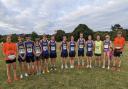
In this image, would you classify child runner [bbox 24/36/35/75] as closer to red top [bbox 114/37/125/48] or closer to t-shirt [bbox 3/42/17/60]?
t-shirt [bbox 3/42/17/60]

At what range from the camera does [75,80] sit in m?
12.7

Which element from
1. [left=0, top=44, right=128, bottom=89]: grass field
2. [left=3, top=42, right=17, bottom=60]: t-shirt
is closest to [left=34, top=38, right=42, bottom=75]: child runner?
[left=0, top=44, right=128, bottom=89]: grass field

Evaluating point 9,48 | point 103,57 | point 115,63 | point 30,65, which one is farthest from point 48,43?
point 115,63

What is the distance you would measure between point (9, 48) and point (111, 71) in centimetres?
626

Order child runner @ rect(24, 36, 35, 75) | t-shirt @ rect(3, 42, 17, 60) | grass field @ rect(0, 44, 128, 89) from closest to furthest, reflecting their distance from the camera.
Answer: grass field @ rect(0, 44, 128, 89) → t-shirt @ rect(3, 42, 17, 60) → child runner @ rect(24, 36, 35, 75)

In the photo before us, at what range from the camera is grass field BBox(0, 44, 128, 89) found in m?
11.7

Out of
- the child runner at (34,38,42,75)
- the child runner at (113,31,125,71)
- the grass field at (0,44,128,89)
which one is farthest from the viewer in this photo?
the child runner at (113,31,125,71)

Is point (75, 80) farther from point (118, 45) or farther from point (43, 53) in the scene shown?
point (118, 45)

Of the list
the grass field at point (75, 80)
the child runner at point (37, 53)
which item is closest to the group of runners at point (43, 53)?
the child runner at point (37, 53)

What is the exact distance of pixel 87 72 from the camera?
47.5ft

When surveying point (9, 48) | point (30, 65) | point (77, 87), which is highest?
point (9, 48)

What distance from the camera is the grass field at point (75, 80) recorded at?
38.5ft

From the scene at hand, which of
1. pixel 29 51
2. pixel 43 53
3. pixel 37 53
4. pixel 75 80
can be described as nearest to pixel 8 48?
pixel 29 51

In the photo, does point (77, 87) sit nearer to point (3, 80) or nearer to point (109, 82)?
point (109, 82)
